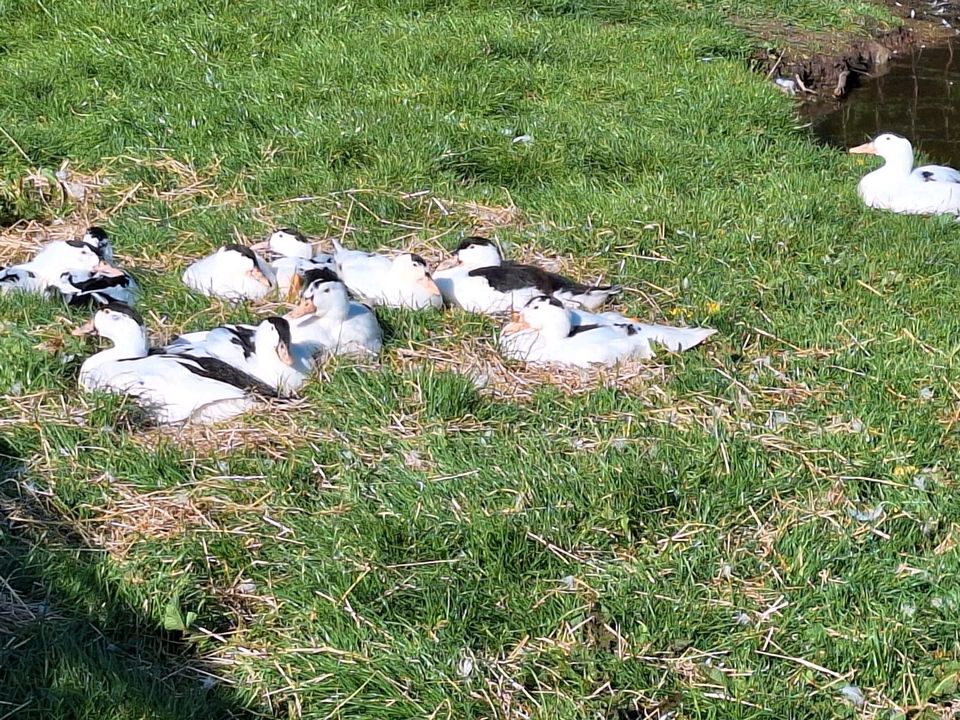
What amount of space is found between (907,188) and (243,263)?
4240 millimetres

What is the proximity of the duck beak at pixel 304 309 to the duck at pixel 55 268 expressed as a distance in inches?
44.0

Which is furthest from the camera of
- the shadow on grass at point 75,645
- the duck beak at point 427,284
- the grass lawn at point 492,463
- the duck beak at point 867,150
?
the duck beak at point 867,150

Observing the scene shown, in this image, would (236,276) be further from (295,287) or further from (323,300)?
(323,300)

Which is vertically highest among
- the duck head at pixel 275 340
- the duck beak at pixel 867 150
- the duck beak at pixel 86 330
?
the duck head at pixel 275 340

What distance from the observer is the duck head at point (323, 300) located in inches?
213

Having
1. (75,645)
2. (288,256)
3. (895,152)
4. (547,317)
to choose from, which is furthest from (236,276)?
(895,152)

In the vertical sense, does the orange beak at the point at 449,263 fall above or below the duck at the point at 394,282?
below

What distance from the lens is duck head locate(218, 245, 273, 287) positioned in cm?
600

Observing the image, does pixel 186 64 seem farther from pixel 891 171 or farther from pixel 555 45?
pixel 891 171

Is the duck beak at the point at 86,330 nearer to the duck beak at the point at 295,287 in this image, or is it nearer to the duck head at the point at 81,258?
the duck head at the point at 81,258

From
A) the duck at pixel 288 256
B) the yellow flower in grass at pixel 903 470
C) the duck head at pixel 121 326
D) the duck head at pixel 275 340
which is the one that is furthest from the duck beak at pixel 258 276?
the yellow flower in grass at pixel 903 470

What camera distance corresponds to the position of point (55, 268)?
6105 mm

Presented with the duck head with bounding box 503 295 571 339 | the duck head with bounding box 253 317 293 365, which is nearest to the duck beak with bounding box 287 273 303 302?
the duck head with bounding box 253 317 293 365

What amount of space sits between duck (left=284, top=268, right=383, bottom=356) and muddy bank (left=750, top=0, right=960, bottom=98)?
21.0ft
